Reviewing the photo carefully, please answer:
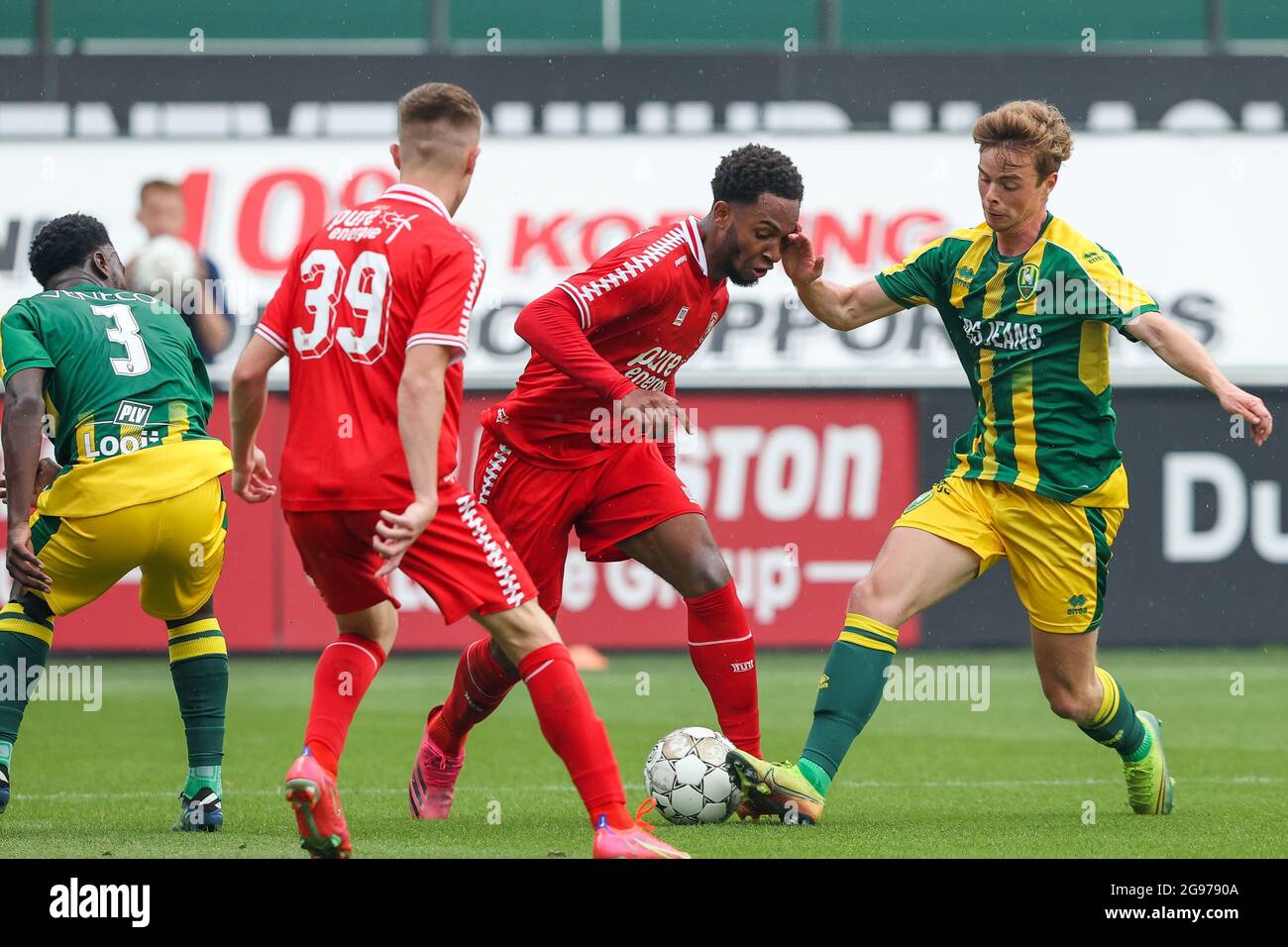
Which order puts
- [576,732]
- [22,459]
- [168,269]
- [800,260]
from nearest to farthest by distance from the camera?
[576,732] < [22,459] < [800,260] < [168,269]

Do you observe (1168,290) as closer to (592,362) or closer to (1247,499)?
(1247,499)

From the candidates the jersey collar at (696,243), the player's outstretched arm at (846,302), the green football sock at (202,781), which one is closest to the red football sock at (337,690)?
the green football sock at (202,781)

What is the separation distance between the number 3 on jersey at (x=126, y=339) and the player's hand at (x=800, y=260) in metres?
2.14

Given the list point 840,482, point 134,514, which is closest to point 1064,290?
point 134,514

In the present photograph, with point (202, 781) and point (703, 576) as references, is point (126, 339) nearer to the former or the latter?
point (202, 781)

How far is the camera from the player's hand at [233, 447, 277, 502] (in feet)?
17.0

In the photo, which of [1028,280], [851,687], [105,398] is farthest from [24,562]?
[1028,280]

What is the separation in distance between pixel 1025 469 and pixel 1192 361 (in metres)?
0.66

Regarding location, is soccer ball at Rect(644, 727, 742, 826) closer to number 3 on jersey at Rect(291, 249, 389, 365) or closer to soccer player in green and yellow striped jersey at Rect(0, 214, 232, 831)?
soccer player in green and yellow striped jersey at Rect(0, 214, 232, 831)

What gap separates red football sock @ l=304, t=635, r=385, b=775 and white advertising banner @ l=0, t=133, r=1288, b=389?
8682 mm

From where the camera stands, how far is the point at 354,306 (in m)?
4.70

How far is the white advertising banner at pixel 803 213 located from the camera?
1388 cm

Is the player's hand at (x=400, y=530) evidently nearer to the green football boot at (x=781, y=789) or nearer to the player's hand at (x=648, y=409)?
the player's hand at (x=648, y=409)

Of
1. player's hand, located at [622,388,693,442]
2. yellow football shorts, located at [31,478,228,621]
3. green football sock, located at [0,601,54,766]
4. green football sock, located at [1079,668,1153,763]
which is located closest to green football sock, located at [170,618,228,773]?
yellow football shorts, located at [31,478,228,621]
